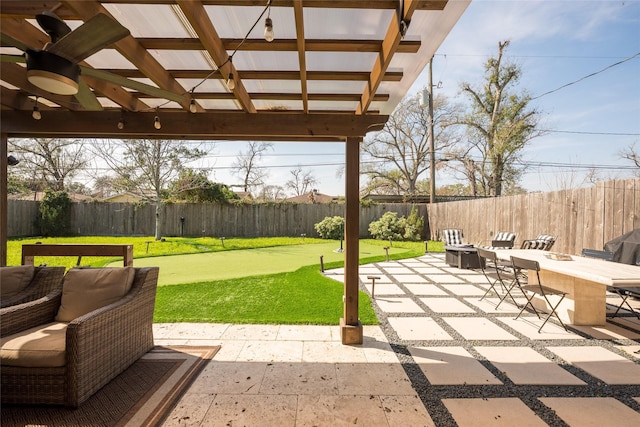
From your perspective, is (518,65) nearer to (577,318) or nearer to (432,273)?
(432,273)

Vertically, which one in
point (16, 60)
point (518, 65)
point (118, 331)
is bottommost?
point (118, 331)

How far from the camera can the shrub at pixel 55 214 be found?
11758 mm

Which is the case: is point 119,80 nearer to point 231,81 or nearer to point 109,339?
point 231,81

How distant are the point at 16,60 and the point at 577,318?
572 cm

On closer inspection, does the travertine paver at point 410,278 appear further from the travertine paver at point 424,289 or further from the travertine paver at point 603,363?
the travertine paver at point 603,363

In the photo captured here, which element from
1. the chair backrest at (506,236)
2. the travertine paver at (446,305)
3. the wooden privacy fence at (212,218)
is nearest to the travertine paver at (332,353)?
the travertine paver at (446,305)

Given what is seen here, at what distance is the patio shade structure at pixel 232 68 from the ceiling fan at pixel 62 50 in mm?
11

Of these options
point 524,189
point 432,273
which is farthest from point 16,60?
point 524,189

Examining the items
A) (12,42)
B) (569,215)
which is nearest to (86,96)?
(12,42)

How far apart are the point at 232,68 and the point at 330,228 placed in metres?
10.4

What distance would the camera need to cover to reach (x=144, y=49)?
2166 mm

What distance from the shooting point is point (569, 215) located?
611 cm

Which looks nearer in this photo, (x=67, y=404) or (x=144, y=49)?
(x=67, y=404)

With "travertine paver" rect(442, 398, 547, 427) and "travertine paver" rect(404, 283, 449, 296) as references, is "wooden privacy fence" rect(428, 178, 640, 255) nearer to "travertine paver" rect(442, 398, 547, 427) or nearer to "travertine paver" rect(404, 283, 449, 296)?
"travertine paver" rect(404, 283, 449, 296)
